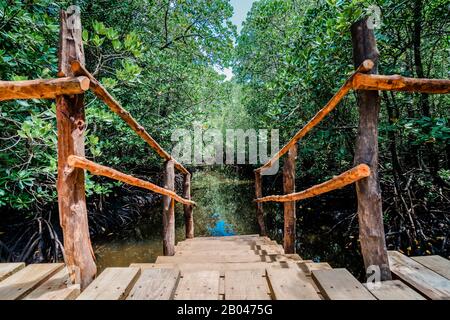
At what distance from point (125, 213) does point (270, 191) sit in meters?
6.20

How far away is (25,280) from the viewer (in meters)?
1.25

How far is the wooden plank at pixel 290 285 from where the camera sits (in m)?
1.06

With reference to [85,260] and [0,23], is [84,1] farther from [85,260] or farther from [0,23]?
[85,260]

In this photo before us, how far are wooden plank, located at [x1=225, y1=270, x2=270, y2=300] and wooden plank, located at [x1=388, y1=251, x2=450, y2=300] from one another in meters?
0.66

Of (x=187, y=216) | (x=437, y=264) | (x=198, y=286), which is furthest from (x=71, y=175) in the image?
(x=187, y=216)

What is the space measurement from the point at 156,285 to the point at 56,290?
0.46 metres

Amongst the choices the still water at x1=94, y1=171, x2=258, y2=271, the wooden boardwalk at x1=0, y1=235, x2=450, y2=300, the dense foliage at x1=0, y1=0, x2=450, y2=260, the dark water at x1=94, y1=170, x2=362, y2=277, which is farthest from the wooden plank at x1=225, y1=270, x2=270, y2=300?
the still water at x1=94, y1=171, x2=258, y2=271

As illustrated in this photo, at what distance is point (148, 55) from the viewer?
490cm

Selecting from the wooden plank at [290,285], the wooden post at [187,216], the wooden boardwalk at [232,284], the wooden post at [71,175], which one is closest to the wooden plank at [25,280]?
the wooden boardwalk at [232,284]

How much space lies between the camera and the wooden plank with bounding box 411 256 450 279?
47.8 inches
